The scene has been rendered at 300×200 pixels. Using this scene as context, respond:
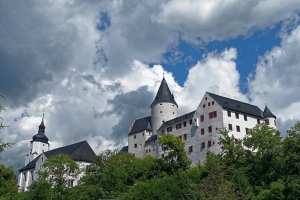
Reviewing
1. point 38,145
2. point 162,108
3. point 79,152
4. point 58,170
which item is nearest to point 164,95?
point 162,108

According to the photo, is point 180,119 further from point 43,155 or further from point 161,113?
point 43,155

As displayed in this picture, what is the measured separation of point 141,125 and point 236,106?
28.9 meters

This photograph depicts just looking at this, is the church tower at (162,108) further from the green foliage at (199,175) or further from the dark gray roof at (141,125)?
the green foliage at (199,175)

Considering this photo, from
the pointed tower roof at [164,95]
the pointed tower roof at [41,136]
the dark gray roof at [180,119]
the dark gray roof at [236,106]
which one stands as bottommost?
the dark gray roof at [180,119]

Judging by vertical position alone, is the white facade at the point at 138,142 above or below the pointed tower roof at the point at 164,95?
below

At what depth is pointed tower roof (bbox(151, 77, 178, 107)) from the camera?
111806mm

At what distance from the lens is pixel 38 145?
150 meters

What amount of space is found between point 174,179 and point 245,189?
1148cm

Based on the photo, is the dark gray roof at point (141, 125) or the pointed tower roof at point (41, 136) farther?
the pointed tower roof at point (41, 136)

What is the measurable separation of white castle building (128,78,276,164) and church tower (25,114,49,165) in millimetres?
53392

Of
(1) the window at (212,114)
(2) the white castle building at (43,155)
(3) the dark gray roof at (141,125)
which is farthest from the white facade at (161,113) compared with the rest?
(1) the window at (212,114)

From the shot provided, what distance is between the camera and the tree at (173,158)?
74375mm

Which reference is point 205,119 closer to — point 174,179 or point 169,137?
point 169,137

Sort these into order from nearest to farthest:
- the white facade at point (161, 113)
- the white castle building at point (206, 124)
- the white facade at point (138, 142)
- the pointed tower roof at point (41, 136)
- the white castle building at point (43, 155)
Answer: the white castle building at point (206, 124) < the white facade at point (138, 142) < the white facade at point (161, 113) < the white castle building at point (43, 155) < the pointed tower roof at point (41, 136)
